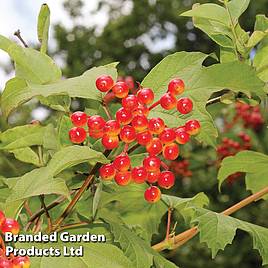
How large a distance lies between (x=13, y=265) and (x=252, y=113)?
2.77m

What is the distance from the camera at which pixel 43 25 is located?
Result: 53.5 inches

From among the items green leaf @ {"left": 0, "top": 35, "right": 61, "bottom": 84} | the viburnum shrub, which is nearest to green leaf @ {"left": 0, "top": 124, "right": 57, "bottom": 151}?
the viburnum shrub

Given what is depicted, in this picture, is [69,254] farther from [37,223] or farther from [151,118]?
[151,118]

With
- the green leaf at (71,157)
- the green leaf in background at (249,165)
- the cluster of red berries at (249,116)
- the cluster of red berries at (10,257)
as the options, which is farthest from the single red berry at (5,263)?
the cluster of red berries at (249,116)

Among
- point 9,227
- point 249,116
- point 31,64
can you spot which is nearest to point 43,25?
point 31,64

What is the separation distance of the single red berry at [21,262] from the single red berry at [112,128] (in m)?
0.27

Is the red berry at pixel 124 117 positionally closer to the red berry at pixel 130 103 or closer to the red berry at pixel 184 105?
the red berry at pixel 130 103

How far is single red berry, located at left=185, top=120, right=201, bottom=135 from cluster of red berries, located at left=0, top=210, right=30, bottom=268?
390mm

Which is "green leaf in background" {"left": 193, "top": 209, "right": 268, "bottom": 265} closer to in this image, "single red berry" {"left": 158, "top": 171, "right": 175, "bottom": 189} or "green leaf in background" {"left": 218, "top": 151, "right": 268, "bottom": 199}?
"single red berry" {"left": 158, "top": 171, "right": 175, "bottom": 189}

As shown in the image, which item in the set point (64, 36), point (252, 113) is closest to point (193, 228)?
point (252, 113)

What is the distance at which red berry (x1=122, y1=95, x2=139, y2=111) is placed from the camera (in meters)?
1.12

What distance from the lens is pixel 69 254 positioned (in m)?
1.10

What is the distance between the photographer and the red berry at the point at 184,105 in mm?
1168

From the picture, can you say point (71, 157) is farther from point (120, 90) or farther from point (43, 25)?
point (43, 25)
